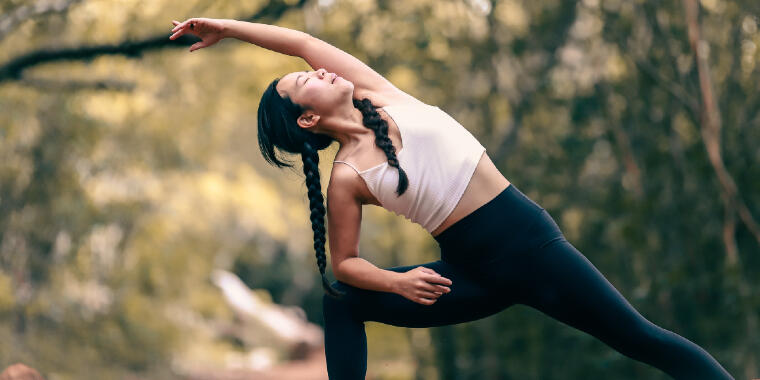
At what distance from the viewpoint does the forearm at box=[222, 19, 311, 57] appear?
98.0 inches

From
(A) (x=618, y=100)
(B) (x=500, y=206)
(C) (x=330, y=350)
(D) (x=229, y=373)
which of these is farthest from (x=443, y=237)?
(D) (x=229, y=373)

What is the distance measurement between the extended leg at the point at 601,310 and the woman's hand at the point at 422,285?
0.23 m

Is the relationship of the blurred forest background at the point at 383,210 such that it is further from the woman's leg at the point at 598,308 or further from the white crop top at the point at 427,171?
the woman's leg at the point at 598,308

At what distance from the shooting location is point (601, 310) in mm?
2203

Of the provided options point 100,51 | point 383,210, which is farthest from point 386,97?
point 383,210

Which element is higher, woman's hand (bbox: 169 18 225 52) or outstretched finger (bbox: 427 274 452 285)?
woman's hand (bbox: 169 18 225 52)

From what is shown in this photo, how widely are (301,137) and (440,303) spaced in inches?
24.6

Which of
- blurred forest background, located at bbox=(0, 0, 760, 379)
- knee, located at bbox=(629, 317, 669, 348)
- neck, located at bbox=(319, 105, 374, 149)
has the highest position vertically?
neck, located at bbox=(319, 105, 374, 149)

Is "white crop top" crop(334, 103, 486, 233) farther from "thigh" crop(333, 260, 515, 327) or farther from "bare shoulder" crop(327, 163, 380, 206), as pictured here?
"thigh" crop(333, 260, 515, 327)

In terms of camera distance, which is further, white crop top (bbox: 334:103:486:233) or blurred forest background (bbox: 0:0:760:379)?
blurred forest background (bbox: 0:0:760:379)

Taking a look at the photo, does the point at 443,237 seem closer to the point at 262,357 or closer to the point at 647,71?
the point at 647,71

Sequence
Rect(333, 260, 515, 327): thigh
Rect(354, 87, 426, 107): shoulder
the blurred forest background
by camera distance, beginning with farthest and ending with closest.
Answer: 1. the blurred forest background
2. Rect(354, 87, 426, 107): shoulder
3. Rect(333, 260, 515, 327): thigh

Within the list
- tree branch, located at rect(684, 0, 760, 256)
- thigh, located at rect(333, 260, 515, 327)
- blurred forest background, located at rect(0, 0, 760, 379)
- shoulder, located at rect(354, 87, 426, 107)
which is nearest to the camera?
thigh, located at rect(333, 260, 515, 327)

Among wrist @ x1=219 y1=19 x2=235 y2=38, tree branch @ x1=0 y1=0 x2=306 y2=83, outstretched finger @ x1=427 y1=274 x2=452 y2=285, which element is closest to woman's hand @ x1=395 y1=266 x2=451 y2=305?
outstretched finger @ x1=427 y1=274 x2=452 y2=285
